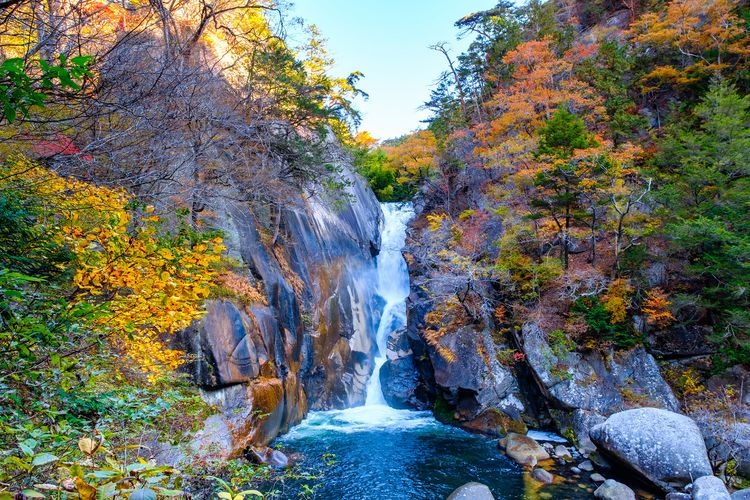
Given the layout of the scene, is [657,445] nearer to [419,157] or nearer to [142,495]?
[142,495]

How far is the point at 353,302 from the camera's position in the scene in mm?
17844

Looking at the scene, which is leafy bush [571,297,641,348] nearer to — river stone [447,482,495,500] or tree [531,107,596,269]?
tree [531,107,596,269]

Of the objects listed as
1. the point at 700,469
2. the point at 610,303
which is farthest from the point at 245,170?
the point at 700,469

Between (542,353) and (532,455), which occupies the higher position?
(542,353)

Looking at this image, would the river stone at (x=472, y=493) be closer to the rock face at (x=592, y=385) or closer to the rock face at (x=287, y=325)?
the rock face at (x=592, y=385)

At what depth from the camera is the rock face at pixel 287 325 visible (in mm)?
9367

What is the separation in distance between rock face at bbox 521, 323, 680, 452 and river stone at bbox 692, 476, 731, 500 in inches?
116

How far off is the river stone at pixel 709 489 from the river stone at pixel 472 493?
390 cm

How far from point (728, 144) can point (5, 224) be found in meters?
16.3

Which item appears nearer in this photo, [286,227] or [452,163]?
[286,227]

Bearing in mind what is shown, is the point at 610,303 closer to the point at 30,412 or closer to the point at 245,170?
the point at 245,170

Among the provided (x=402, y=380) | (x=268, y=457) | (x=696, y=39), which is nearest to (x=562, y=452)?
(x=402, y=380)

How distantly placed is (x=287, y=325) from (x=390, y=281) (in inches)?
381

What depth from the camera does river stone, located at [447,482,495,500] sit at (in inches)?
302
